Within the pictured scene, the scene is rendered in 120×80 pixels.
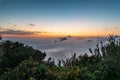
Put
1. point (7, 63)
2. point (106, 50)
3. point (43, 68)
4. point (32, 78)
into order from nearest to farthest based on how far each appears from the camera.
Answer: point (32, 78) < point (43, 68) < point (106, 50) < point (7, 63)

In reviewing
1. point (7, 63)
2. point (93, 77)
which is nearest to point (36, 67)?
point (93, 77)

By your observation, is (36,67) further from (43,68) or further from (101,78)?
(101,78)

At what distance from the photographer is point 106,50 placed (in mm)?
12273

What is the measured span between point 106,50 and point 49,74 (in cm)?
394

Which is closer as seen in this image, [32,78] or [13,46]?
[32,78]

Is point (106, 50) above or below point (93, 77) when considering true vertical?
above

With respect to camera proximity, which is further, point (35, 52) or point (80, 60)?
point (35, 52)

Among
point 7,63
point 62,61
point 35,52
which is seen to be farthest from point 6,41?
point 62,61

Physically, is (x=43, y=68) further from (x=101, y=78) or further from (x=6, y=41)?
(x=6, y=41)

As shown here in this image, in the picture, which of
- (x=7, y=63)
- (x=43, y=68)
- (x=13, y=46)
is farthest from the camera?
(x=13, y=46)

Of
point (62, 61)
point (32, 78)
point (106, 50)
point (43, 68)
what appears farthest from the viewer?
point (62, 61)

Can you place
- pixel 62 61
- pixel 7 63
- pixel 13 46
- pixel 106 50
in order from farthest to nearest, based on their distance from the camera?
pixel 13 46 → pixel 7 63 → pixel 62 61 → pixel 106 50

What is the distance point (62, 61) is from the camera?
13.7m

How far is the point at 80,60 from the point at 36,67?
3.65m
